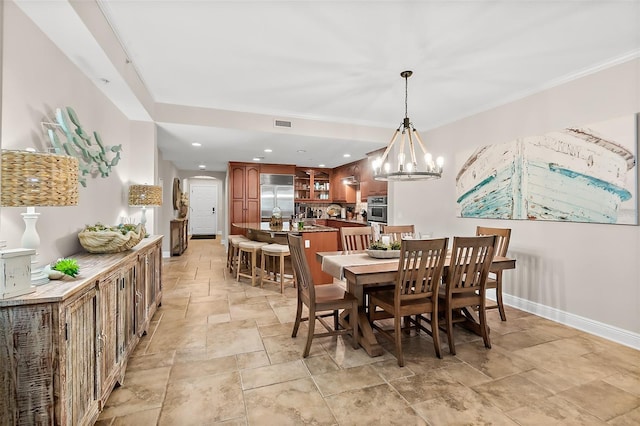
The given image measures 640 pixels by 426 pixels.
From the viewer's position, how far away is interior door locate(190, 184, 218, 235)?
1157 centimetres

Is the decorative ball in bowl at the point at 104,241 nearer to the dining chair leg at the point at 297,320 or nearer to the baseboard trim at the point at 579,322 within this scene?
the dining chair leg at the point at 297,320

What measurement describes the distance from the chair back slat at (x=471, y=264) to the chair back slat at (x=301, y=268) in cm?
116

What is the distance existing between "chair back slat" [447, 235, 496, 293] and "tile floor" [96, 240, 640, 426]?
567 millimetres

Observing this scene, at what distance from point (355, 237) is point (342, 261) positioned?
3.19 ft

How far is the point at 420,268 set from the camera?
2324 millimetres

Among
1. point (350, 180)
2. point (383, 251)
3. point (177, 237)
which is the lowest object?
point (177, 237)

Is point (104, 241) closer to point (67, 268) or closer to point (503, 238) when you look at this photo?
point (67, 268)

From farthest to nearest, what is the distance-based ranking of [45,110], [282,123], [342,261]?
[282,123]
[342,261]
[45,110]

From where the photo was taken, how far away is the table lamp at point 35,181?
4.22ft

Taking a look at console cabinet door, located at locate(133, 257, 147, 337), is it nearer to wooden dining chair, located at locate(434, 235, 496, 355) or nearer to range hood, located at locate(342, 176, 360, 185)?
wooden dining chair, located at locate(434, 235, 496, 355)

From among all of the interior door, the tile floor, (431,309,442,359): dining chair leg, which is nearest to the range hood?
the tile floor

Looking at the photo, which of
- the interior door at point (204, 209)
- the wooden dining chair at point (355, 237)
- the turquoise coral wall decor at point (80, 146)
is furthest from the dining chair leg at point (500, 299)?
the interior door at point (204, 209)

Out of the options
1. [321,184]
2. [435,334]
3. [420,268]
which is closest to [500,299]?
[435,334]

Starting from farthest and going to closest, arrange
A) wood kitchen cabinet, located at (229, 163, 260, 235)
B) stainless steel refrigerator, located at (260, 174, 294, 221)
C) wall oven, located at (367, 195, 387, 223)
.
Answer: stainless steel refrigerator, located at (260, 174, 294, 221)
wood kitchen cabinet, located at (229, 163, 260, 235)
wall oven, located at (367, 195, 387, 223)
